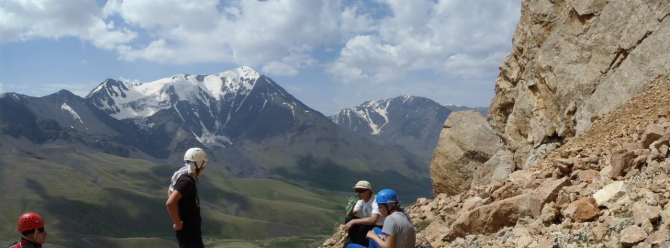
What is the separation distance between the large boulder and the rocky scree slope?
11.4m

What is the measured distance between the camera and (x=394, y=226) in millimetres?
10523

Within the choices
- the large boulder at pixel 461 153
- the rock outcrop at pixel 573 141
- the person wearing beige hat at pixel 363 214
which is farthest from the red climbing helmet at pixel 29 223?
the large boulder at pixel 461 153

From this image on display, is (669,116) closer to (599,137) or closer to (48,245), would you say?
(599,137)

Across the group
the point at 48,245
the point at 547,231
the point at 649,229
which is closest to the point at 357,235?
the point at 547,231

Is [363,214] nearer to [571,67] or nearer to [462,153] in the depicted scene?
[571,67]

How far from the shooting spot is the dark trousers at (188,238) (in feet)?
34.8

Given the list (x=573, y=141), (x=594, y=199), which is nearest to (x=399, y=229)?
(x=594, y=199)

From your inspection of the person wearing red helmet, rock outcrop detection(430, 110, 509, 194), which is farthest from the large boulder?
the person wearing red helmet

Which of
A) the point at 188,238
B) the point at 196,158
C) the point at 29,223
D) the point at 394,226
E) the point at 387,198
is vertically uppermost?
the point at 196,158

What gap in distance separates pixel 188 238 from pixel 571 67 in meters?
23.9

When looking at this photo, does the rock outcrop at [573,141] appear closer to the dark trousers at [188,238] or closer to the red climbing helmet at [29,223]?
the dark trousers at [188,238]

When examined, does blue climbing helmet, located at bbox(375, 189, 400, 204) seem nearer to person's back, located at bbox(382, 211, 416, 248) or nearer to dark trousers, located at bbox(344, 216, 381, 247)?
person's back, located at bbox(382, 211, 416, 248)

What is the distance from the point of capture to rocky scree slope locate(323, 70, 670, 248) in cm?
1063

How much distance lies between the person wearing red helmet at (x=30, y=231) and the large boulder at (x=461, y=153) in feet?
85.8
